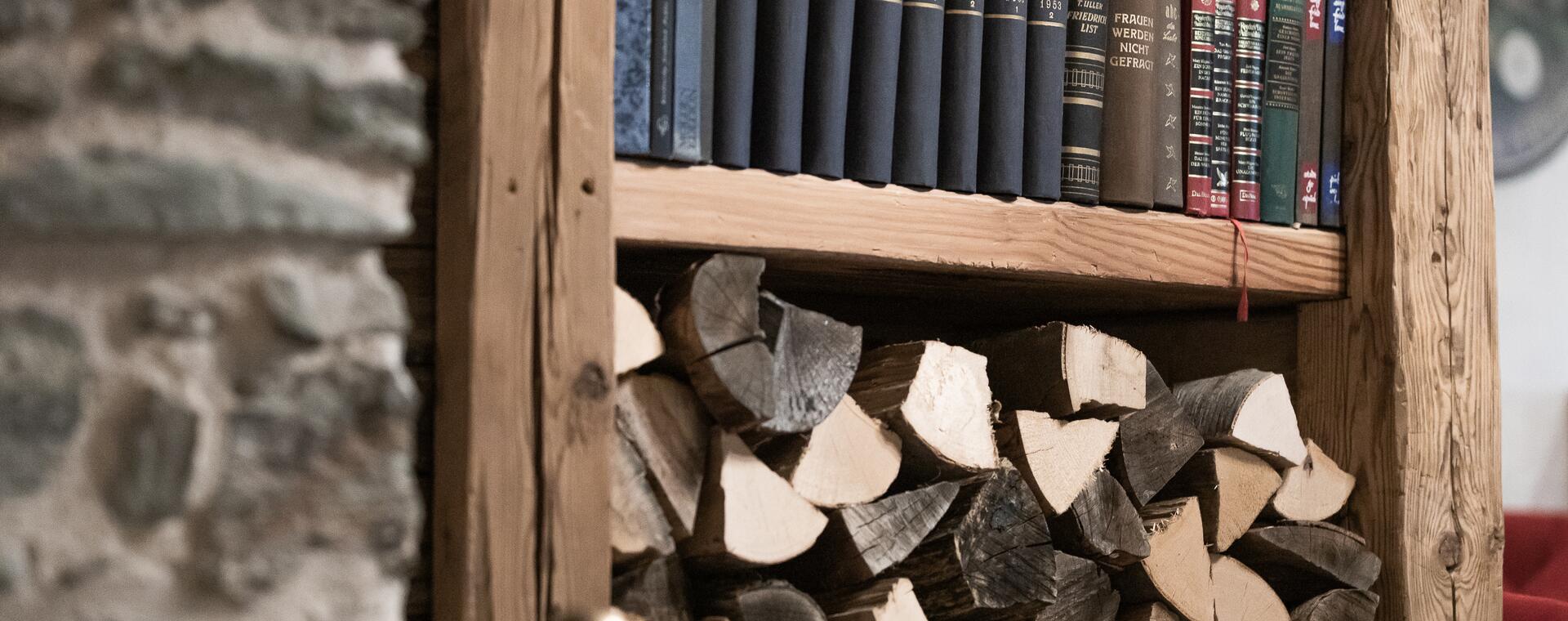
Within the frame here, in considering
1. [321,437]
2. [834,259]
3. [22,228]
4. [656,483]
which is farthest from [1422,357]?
[22,228]

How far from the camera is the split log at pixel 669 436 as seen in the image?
1.03 meters

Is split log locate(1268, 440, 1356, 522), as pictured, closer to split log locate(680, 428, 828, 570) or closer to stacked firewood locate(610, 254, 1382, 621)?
stacked firewood locate(610, 254, 1382, 621)

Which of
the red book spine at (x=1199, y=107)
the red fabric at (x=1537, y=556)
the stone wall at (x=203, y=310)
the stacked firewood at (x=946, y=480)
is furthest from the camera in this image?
the red fabric at (x=1537, y=556)

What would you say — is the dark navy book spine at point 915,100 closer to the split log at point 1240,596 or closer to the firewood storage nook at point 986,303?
the firewood storage nook at point 986,303

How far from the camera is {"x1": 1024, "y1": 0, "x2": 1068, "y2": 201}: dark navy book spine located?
1.24 metres

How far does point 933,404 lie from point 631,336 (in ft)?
0.94

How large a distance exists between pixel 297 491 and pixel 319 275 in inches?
4.9

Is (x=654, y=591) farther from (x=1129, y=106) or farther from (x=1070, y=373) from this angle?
(x=1129, y=106)

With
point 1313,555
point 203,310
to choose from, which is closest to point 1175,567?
point 1313,555

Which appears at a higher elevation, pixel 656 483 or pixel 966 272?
pixel 966 272

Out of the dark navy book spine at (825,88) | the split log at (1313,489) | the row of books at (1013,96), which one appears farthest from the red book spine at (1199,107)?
the dark navy book spine at (825,88)

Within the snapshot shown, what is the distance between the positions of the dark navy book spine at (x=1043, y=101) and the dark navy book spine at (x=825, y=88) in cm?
21

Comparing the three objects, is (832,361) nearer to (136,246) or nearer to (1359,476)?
(136,246)

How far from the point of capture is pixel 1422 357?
143 cm
